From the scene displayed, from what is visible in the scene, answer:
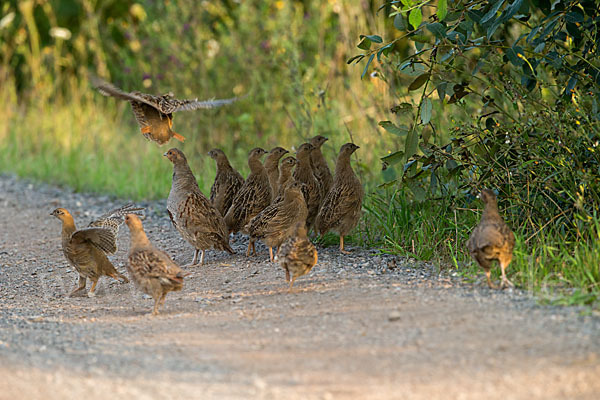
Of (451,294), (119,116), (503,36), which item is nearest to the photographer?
(451,294)

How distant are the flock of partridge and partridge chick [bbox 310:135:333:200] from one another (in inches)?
0.4

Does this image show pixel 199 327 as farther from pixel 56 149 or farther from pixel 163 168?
pixel 56 149

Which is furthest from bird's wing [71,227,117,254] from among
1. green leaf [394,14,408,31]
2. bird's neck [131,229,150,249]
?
green leaf [394,14,408,31]

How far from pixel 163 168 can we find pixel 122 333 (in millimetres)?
5779

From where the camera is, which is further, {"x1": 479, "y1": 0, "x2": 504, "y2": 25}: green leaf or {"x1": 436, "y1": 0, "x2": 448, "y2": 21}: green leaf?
{"x1": 479, "y1": 0, "x2": 504, "y2": 25}: green leaf

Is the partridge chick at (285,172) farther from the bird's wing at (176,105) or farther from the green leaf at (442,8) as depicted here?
the green leaf at (442,8)

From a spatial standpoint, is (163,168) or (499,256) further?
(163,168)

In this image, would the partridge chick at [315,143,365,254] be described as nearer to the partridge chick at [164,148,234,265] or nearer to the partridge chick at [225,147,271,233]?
the partridge chick at [225,147,271,233]

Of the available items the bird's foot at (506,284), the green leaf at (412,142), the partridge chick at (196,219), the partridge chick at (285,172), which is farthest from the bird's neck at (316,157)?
the bird's foot at (506,284)

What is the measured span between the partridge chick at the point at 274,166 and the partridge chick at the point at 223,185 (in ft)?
1.00

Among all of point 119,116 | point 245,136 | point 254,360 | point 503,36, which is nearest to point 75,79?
point 119,116

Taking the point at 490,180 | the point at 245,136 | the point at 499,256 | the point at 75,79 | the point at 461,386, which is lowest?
the point at 461,386

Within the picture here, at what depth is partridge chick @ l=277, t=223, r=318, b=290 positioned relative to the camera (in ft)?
18.6

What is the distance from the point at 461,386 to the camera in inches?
151
